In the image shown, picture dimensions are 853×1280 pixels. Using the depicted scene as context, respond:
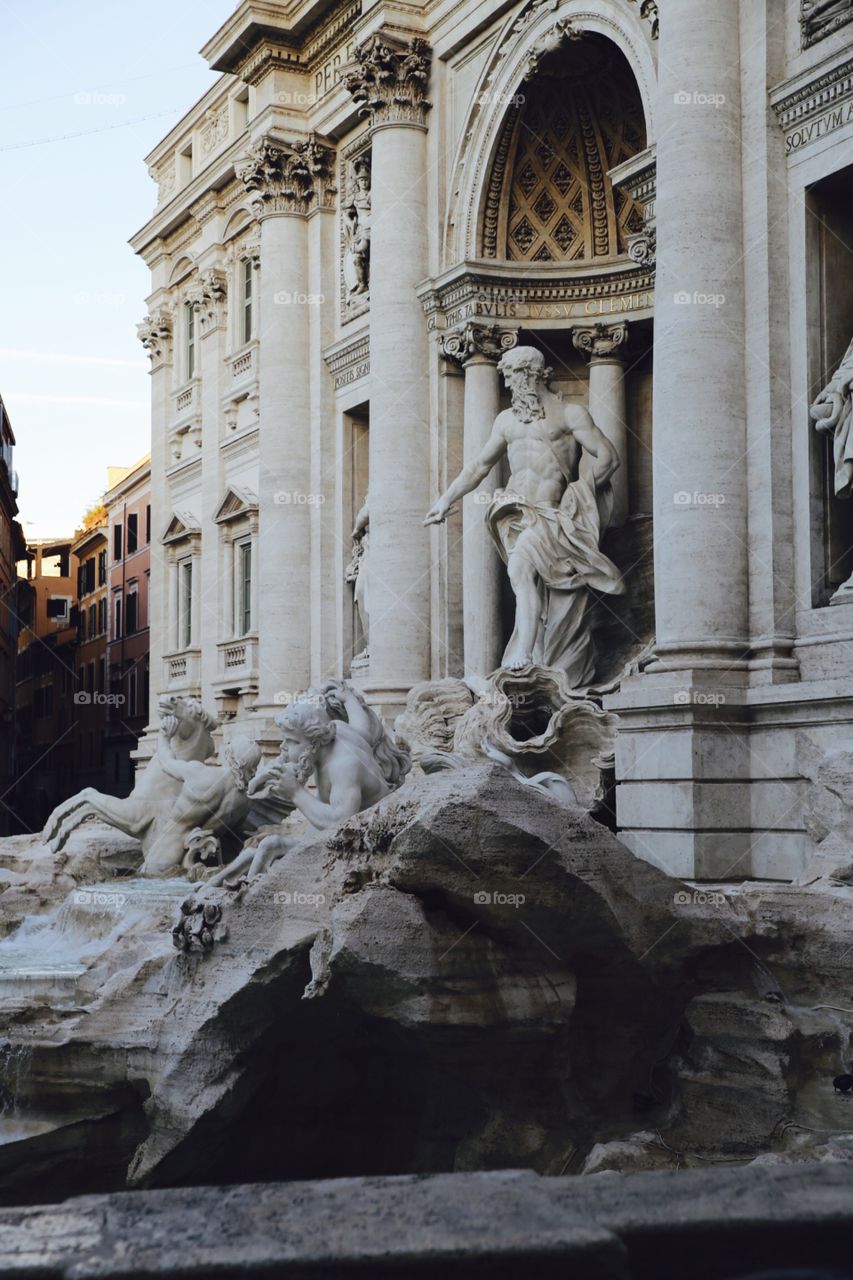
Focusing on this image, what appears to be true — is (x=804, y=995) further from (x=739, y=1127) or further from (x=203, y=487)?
(x=203, y=487)

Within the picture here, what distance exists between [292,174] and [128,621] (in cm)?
2444

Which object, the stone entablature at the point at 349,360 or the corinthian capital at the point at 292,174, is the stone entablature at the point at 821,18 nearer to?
the stone entablature at the point at 349,360

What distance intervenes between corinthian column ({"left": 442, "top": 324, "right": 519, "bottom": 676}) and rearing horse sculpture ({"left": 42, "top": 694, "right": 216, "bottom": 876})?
3220mm

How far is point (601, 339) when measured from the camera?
54.1 feet

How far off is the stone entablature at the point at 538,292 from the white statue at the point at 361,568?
316cm

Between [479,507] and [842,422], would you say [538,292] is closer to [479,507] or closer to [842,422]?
[479,507]

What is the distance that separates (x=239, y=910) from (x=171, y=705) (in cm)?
712

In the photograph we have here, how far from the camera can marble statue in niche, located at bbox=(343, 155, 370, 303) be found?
19.9 m

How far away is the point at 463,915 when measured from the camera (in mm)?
6781

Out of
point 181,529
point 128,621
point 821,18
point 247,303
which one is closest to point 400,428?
point 821,18

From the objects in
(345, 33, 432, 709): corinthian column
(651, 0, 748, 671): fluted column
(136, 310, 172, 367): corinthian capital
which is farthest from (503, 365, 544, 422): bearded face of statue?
(136, 310, 172, 367): corinthian capital

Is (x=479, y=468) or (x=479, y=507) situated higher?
(x=479, y=468)

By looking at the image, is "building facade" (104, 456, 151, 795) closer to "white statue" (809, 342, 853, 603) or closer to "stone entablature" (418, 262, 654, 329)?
"stone entablature" (418, 262, 654, 329)

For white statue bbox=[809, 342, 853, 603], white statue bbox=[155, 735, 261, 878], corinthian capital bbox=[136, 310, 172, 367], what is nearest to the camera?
white statue bbox=[809, 342, 853, 603]
